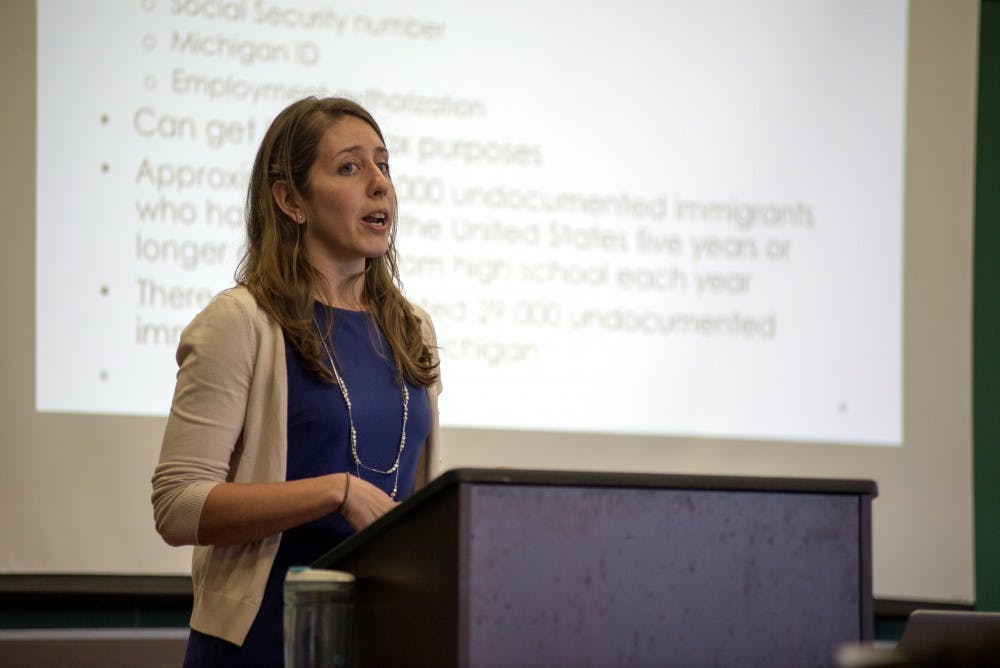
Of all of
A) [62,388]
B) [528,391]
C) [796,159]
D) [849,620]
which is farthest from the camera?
[796,159]

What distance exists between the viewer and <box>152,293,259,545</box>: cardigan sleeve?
5.30 ft

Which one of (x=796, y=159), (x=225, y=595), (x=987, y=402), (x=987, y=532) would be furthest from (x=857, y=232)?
(x=225, y=595)

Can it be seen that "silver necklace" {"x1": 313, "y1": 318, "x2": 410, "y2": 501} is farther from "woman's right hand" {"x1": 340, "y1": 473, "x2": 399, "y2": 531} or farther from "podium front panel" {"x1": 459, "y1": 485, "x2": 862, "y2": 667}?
"podium front panel" {"x1": 459, "y1": 485, "x2": 862, "y2": 667}

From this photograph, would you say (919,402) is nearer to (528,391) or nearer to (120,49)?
(528,391)

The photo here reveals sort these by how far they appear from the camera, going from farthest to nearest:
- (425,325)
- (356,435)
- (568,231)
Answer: (568,231), (425,325), (356,435)

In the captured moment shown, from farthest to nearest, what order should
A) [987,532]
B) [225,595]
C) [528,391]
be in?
1. [987,532]
2. [528,391]
3. [225,595]

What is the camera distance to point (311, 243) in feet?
6.22

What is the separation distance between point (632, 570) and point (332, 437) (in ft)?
2.26

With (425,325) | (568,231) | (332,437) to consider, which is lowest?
(332,437)

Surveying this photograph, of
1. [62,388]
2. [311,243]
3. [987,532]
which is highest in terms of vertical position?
[311,243]

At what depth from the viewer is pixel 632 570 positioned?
1163 mm

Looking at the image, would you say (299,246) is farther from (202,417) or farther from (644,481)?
(644,481)

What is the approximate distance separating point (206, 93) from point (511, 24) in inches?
35.0

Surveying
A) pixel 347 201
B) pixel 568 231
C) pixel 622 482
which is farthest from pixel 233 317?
pixel 568 231
